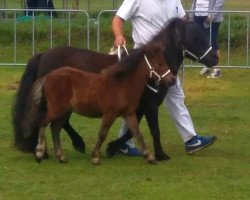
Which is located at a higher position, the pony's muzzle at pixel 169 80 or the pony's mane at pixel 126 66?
the pony's mane at pixel 126 66

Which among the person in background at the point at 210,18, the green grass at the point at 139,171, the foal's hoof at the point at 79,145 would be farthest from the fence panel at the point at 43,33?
the foal's hoof at the point at 79,145

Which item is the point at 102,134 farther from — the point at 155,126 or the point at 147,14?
the point at 147,14

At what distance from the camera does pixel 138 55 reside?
29.9 feet

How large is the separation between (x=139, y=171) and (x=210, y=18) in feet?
25.8

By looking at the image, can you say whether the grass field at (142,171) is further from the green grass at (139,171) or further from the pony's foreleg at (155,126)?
the pony's foreleg at (155,126)

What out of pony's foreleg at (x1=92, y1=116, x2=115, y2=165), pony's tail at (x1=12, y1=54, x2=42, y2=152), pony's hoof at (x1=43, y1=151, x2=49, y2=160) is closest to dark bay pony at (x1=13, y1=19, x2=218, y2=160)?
pony's tail at (x1=12, y1=54, x2=42, y2=152)

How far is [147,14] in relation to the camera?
9586mm

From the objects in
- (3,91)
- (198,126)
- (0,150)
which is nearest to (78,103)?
(0,150)

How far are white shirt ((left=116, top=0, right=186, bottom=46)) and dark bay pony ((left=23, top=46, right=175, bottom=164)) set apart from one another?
0.50m

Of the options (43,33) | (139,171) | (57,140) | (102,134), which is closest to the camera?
(139,171)

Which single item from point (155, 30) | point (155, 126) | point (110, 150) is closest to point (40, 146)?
point (110, 150)

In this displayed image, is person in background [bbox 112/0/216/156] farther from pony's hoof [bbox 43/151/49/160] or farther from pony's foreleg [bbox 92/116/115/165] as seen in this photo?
pony's hoof [bbox 43/151/49/160]

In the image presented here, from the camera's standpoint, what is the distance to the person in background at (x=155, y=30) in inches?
376

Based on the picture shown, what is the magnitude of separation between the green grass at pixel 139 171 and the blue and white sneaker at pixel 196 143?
8 centimetres
